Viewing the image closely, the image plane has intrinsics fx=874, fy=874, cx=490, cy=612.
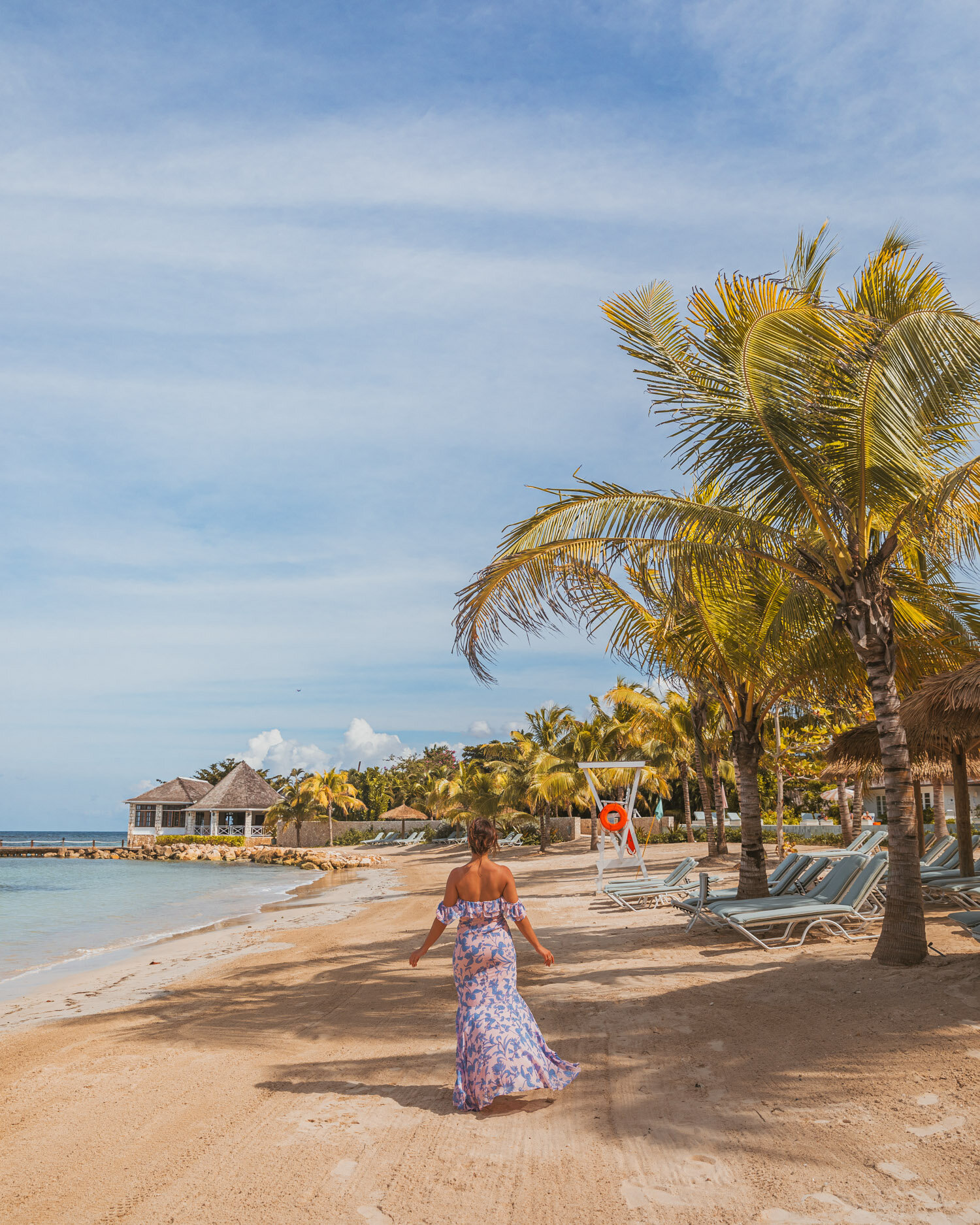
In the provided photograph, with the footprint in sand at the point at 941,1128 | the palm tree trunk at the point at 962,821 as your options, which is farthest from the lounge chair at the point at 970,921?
the palm tree trunk at the point at 962,821

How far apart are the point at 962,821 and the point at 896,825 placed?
5.14 meters

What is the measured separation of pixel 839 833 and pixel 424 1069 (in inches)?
1135

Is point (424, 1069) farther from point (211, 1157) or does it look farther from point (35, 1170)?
point (35, 1170)

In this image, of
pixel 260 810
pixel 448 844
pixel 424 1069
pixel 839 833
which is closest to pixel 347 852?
pixel 448 844

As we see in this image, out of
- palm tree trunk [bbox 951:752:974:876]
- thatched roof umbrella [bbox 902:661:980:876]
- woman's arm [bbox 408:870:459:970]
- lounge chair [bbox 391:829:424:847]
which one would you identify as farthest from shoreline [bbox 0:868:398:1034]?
lounge chair [bbox 391:829:424:847]

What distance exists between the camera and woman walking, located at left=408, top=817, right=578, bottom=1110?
4.43 m

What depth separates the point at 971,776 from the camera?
54.9 feet

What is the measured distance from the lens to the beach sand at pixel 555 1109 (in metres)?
3.49

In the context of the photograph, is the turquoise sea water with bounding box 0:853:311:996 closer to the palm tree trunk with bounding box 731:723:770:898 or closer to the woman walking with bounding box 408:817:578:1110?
the palm tree trunk with bounding box 731:723:770:898

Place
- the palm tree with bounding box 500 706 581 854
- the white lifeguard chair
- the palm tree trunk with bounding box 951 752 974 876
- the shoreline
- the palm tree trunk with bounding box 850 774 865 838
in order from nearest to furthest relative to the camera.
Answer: the shoreline < the palm tree trunk with bounding box 951 752 974 876 < the white lifeguard chair < the palm tree trunk with bounding box 850 774 865 838 < the palm tree with bounding box 500 706 581 854

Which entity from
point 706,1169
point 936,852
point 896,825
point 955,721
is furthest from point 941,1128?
point 936,852

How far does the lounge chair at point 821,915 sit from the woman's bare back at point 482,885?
4.66 metres

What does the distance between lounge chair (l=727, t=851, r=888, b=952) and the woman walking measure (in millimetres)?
4327

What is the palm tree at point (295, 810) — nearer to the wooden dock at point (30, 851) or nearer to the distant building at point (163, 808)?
the distant building at point (163, 808)
